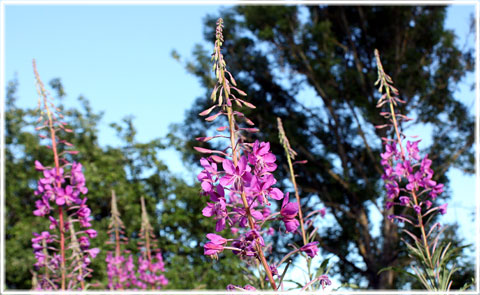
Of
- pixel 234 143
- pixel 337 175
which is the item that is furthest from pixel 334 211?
pixel 234 143

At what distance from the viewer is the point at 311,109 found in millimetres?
14141

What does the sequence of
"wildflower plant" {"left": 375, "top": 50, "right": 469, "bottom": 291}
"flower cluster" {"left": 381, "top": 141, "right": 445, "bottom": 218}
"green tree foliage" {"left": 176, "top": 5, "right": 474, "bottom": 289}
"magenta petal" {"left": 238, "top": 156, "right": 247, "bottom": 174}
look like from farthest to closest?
1. "green tree foliage" {"left": 176, "top": 5, "right": 474, "bottom": 289}
2. "flower cluster" {"left": 381, "top": 141, "right": 445, "bottom": 218}
3. "wildflower plant" {"left": 375, "top": 50, "right": 469, "bottom": 291}
4. "magenta petal" {"left": 238, "top": 156, "right": 247, "bottom": 174}

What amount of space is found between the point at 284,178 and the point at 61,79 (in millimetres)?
11071

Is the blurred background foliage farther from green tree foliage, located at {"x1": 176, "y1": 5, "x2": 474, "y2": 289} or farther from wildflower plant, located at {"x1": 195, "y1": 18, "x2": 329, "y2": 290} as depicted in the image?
wildflower plant, located at {"x1": 195, "y1": 18, "x2": 329, "y2": 290}

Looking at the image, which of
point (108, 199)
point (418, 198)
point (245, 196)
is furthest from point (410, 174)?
point (108, 199)

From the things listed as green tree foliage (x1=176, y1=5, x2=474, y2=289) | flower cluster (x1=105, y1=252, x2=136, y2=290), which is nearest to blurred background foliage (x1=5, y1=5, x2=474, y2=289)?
green tree foliage (x1=176, y1=5, x2=474, y2=289)

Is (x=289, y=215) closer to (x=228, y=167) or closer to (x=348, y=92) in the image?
(x=228, y=167)

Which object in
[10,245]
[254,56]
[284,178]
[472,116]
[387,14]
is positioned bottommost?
[10,245]

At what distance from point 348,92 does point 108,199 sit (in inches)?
389

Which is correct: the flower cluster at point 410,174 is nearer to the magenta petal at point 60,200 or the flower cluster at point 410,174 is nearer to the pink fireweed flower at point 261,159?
the pink fireweed flower at point 261,159

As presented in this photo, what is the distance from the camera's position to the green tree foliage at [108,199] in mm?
14703

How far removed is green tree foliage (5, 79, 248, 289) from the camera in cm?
1470

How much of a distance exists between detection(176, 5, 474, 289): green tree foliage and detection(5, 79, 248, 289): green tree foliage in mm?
2571

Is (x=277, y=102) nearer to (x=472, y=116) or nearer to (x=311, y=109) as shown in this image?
(x=311, y=109)
